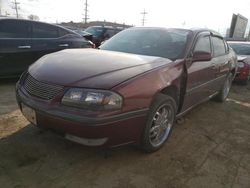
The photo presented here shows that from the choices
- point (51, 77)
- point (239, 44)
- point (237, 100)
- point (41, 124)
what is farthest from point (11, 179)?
point (239, 44)

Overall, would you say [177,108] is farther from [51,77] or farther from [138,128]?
[51,77]

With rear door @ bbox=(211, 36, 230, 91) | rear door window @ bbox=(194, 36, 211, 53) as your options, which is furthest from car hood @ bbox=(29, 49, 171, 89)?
rear door @ bbox=(211, 36, 230, 91)

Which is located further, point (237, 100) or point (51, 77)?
point (237, 100)

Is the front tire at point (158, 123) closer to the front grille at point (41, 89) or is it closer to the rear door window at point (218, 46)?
the front grille at point (41, 89)

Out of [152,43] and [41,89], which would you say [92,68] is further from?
[152,43]

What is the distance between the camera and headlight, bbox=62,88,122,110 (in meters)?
2.54

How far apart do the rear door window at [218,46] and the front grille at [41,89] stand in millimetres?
3161

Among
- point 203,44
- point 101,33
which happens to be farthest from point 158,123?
point 101,33

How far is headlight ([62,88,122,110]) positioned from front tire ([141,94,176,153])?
568mm

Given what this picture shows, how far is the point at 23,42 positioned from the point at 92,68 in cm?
361

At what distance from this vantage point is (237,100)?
6578 mm

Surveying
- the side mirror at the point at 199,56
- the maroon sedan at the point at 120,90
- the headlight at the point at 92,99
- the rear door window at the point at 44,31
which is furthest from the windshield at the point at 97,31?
the headlight at the point at 92,99

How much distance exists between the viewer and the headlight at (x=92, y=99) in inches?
100.0

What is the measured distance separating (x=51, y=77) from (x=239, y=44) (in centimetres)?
897
